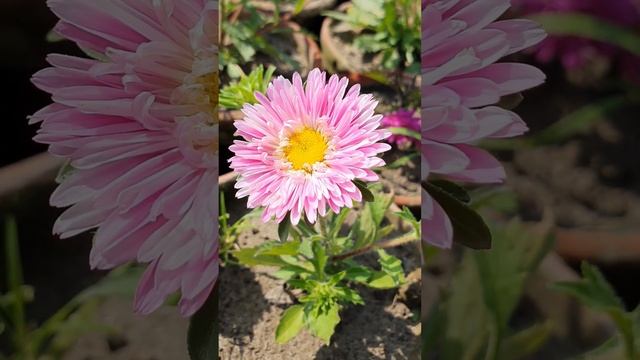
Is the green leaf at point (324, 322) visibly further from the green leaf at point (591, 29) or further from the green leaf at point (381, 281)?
the green leaf at point (591, 29)

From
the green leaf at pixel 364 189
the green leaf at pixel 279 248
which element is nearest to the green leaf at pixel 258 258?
the green leaf at pixel 279 248

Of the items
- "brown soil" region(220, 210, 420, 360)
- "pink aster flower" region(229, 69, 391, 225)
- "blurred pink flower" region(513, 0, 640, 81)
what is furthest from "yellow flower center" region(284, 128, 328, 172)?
"blurred pink flower" region(513, 0, 640, 81)

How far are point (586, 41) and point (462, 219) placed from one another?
0.65ft

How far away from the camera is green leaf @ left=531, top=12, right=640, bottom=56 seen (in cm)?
70

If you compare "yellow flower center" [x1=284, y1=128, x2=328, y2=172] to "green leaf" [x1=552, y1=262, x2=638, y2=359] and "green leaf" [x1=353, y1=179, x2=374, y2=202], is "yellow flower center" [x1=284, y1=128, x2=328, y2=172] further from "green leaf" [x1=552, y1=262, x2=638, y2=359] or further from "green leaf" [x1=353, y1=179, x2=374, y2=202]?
"green leaf" [x1=552, y1=262, x2=638, y2=359]

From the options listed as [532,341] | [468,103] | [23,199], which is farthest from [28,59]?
[532,341]

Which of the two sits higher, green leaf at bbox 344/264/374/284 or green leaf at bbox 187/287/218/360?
green leaf at bbox 344/264/374/284

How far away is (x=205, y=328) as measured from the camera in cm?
71

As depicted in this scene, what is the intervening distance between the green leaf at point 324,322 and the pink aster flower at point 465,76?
6.5 inches

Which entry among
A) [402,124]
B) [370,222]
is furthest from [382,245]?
[402,124]

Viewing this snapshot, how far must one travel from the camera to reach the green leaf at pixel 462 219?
0.70 m

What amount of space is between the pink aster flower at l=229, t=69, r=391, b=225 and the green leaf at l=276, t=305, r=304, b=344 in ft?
0.37

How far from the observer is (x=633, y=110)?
2.29 ft

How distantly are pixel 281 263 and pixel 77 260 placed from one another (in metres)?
0.19
